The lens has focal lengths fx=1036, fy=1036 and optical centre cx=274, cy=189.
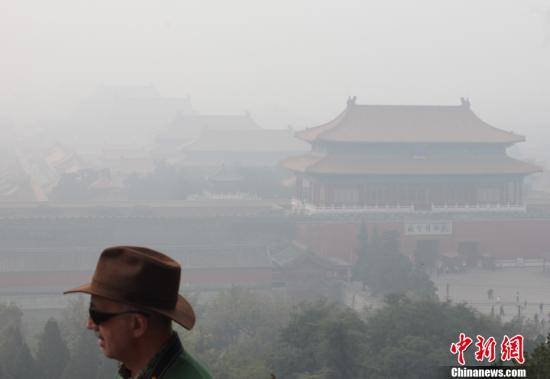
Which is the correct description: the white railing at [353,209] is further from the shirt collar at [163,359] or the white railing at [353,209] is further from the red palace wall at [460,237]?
the shirt collar at [163,359]

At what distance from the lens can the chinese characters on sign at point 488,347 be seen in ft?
43.4

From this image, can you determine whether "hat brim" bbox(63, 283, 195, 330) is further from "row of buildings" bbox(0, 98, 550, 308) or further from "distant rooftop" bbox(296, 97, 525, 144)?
"distant rooftop" bbox(296, 97, 525, 144)

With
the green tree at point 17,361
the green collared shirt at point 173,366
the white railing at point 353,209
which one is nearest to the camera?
the green collared shirt at point 173,366

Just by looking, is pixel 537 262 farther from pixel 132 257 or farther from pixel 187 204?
pixel 132 257

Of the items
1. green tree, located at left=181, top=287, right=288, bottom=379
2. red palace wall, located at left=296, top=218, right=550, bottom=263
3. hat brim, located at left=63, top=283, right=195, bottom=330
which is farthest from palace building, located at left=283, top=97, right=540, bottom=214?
hat brim, located at left=63, top=283, right=195, bottom=330

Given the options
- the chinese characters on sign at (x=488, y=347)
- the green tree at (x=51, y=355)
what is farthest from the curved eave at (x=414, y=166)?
the green tree at (x=51, y=355)

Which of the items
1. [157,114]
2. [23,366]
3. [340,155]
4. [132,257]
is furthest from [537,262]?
[157,114]

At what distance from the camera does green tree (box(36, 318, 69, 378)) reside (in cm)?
1484

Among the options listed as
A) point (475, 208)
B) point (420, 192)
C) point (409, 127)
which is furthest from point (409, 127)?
point (475, 208)

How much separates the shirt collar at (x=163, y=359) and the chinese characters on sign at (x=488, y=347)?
10.3 m

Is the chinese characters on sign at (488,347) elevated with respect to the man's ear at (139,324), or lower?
lower

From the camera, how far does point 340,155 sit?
32125 mm

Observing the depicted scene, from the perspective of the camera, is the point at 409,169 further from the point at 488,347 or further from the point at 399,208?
the point at 488,347

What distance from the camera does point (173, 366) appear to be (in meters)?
2.66
